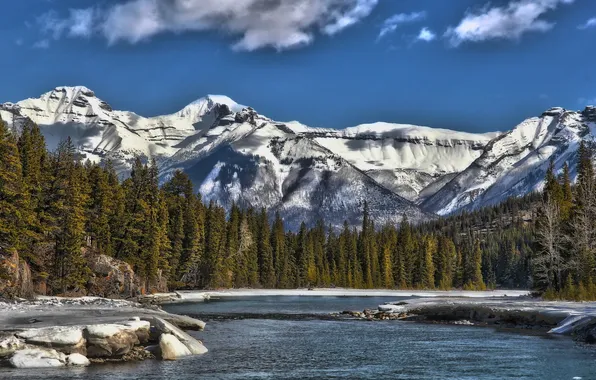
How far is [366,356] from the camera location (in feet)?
133

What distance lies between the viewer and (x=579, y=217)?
82.6 meters

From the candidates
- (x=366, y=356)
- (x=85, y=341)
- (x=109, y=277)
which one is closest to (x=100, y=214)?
(x=109, y=277)

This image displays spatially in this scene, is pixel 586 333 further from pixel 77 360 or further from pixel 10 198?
pixel 10 198

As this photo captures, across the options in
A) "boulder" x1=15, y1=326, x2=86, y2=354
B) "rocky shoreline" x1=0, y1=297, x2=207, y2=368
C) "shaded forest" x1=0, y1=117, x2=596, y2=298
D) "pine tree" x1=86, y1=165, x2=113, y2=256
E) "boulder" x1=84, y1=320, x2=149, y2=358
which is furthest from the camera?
"pine tree" x1=86, y1=165, x2=113, y2=256

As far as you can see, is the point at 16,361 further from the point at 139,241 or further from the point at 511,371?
the point at 139,241

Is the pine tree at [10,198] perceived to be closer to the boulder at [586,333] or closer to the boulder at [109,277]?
the boulder at [109,277]

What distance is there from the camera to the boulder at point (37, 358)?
1307 inches

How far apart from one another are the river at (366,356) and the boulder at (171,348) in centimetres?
118

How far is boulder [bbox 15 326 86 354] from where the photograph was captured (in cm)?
3494

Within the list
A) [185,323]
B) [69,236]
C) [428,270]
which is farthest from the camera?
[428,270]

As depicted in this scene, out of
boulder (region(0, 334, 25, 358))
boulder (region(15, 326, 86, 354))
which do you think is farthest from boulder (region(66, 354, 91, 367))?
boulder (region(0, 334, 25, 358))

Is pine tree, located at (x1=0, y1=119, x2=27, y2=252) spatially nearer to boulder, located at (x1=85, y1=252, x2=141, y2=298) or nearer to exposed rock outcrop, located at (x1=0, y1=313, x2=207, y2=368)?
boulder, located at (x1=85, y1=252, x2=141, y2=298)

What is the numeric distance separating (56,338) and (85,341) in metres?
1.70

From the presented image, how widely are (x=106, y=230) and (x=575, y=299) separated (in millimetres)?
65709
